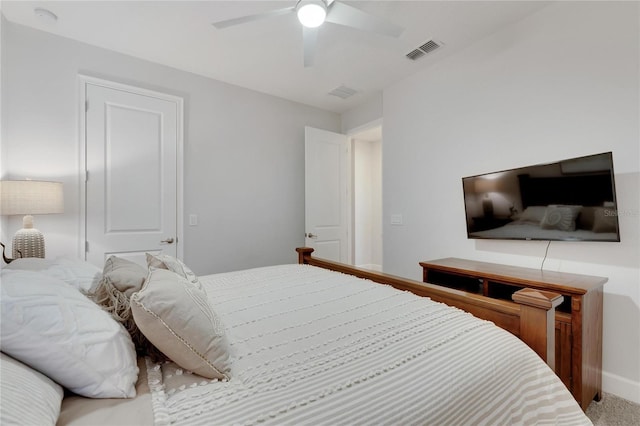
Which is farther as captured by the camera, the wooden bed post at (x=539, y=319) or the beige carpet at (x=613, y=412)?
the beige carpet at (x=613, y=412)

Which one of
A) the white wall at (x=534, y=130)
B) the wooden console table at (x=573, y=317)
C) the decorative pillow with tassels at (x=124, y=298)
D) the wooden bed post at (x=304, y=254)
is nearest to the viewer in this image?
the decorative pillow with tassels at (x=124, y=298)

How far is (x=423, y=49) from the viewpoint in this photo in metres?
2.69

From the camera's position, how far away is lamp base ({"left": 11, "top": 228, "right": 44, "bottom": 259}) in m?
2.05

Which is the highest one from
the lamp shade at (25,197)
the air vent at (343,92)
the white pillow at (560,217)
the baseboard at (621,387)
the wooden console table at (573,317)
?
the air vent at (343,92)

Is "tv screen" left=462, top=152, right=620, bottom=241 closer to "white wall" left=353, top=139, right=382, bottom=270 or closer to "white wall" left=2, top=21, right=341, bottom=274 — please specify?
"white wall" left=2, top=21, right=341, bottom=274

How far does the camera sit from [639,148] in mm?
1805

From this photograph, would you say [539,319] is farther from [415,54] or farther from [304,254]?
[415,54]

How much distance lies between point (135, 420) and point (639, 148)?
9.23 feet

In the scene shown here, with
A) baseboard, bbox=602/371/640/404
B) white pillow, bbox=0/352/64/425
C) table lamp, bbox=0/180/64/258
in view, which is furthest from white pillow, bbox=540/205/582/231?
table lamp, bbox=0/180/64/258

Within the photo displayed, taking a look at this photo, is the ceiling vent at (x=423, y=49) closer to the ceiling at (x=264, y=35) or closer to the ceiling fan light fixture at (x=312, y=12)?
the ceiling at (x=264, y=35)

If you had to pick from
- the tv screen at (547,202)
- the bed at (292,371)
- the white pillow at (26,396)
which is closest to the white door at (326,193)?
the tv screen at (547,202)

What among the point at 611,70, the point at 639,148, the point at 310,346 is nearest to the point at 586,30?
the point at 611,70

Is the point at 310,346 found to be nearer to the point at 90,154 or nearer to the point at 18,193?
the point at 18,193

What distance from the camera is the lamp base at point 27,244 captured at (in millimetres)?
2049
